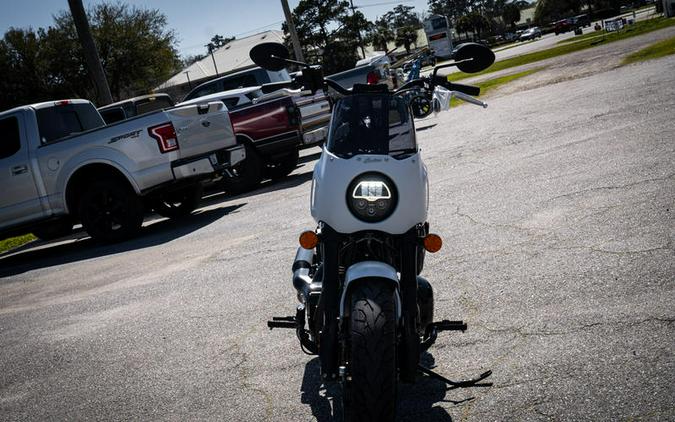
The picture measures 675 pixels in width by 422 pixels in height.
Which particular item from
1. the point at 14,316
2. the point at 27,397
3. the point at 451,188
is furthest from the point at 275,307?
the point at 451,188

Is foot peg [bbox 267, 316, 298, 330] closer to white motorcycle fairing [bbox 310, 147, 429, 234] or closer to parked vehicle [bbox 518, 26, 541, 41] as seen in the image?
white motorcycle fairing [bbox 310, 147, 429, 234]

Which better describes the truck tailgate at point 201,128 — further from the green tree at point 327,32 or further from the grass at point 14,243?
the green tree at point 327,32

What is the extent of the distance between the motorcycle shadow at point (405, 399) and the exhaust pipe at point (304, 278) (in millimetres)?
558

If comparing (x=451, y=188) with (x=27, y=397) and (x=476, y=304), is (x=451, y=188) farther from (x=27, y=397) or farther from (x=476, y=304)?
(x=27, y=397)

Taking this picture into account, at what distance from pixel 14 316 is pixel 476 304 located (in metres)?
5.31

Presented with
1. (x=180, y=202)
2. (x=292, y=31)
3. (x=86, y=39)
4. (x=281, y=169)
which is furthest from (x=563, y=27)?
(x=180, y=202)

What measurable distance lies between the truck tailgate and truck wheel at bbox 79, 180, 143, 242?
1089mm

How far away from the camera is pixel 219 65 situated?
2773 inches

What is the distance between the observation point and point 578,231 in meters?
6.39

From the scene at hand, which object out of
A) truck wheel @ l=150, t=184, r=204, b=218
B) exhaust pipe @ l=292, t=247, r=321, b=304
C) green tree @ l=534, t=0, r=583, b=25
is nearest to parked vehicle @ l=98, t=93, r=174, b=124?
truck wheel @ l=150, t=184, r=204, b=218

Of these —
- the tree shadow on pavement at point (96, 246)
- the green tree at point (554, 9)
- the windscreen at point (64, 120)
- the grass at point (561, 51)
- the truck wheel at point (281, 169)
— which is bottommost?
the tree shadow on pavement at point (96, 246)

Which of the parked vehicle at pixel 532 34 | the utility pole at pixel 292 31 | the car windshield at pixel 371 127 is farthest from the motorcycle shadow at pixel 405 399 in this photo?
the parked vehicle at pixel 532 34

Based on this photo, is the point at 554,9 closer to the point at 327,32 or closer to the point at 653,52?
the point at 327,32

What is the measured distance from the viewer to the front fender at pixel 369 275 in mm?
3371
